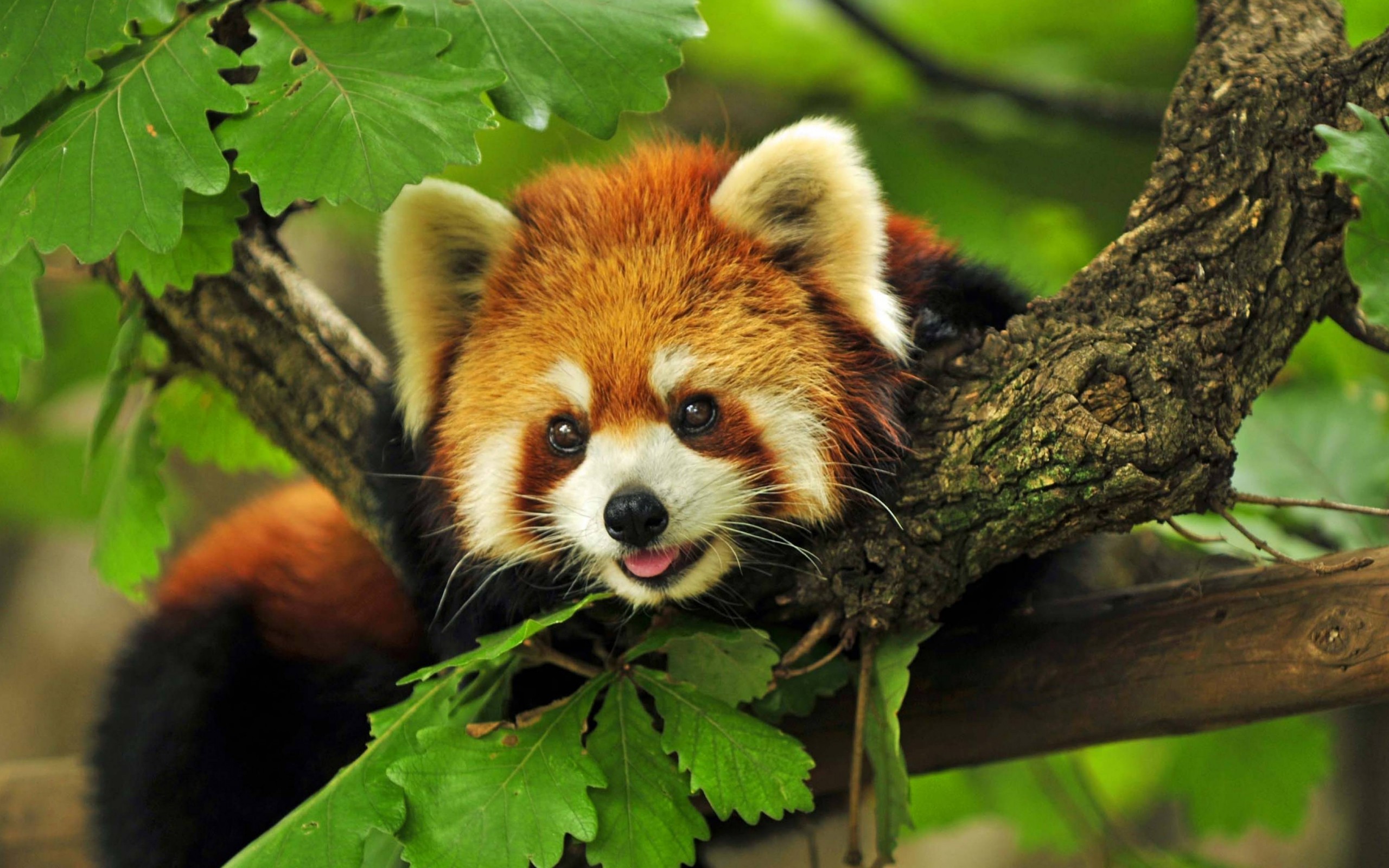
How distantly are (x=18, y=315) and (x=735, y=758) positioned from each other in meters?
1.33

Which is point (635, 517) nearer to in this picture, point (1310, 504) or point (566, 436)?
point (566, 436)

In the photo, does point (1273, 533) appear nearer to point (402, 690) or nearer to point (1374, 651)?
point (1374, 651)

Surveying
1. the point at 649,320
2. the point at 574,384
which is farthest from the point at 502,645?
the point at 649,320

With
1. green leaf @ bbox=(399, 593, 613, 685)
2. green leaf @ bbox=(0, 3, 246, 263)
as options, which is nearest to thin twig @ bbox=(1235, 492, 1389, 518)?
green leaf @ bbox=(399, 593, 613, 685)

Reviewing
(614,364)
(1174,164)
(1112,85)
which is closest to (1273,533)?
(1174,164)

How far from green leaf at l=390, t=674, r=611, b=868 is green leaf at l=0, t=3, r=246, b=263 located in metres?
0.82

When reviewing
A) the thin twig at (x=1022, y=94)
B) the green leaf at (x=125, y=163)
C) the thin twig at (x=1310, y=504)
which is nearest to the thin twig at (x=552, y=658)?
the green leaf at (x=125, y=163)

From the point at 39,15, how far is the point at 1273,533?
247cm

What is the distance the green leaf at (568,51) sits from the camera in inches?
63.9

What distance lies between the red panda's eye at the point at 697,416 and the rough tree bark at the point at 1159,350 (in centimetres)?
28

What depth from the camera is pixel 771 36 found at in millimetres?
4098

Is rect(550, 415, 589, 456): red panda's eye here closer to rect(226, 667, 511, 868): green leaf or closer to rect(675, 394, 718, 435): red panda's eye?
rect(675, 394, 718, 435): red panda's eye

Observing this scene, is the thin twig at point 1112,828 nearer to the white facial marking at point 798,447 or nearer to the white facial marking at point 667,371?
the white facial marking at point 798,447

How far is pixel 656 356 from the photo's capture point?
5.92 ft
